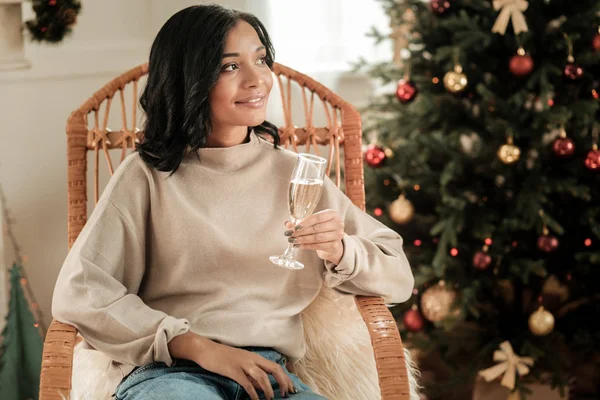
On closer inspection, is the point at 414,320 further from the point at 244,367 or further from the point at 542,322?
the point at 244,367

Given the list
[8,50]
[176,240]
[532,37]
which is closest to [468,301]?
[532,37]

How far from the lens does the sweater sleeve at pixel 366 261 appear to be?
1.49 meters

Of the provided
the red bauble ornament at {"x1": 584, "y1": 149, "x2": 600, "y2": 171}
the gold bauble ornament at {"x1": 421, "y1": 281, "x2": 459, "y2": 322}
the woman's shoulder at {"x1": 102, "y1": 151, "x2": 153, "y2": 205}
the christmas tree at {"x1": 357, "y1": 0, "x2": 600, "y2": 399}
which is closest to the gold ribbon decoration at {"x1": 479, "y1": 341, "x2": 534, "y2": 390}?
the christmas tree at {"x1": 357, "y1": 0, "x2": 600, "y2": 399}

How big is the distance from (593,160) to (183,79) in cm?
136

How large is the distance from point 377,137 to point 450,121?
0.28 meters

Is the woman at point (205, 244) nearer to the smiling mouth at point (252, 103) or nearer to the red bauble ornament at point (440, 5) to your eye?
the smiling mouth at point (252, 103)

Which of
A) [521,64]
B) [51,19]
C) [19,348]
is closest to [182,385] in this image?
[19,348]

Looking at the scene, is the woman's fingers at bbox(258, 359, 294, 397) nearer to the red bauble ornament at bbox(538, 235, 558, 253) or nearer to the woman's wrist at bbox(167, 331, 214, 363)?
the woman's wrist at bbox(167, 331, 214, 363)

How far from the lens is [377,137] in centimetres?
262

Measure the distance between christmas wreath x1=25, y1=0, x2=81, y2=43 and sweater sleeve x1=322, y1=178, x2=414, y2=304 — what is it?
1335 mm

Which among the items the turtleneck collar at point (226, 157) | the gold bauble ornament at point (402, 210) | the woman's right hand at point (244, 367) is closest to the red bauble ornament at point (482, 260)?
the gold bauble ornament at point (402, 210)

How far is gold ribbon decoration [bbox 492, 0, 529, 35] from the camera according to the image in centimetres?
219

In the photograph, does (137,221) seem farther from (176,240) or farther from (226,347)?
(226,347)

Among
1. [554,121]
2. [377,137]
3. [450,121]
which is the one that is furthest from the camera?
[377,137]
